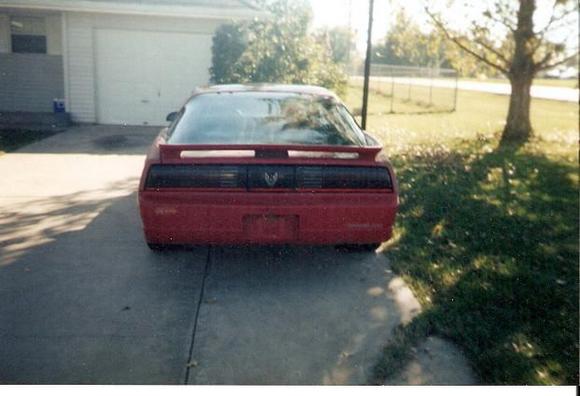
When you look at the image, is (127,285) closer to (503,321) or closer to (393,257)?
(393,257)

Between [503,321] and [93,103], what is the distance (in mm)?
11158

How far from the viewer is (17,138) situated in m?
9.92

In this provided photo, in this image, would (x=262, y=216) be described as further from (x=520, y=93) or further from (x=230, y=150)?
(x=520, y=93)

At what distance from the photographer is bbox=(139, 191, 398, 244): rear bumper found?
147 inches

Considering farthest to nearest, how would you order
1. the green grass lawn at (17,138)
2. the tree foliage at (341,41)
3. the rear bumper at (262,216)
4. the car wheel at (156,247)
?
1. the tree foliage at (341,41)
2. the green grass lawn at (17,138)
3. the car wheel at (156,247)
4. the rear bumper at (262,216)

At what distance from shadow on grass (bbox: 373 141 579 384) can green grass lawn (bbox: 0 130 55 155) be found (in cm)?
627

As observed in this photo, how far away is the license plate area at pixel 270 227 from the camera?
148 inches

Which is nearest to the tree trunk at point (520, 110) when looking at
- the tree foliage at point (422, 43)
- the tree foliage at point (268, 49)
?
the tree foliage at point (422, 43)

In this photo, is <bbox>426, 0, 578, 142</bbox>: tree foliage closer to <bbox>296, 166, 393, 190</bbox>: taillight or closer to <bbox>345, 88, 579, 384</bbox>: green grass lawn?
<bbox>345, 88, 579, 384</bbox>: green grass lawn

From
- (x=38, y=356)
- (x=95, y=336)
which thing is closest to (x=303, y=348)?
(x=95, y=336)

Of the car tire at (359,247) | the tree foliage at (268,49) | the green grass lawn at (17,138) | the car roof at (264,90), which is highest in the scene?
the tree foliage at (268,49)

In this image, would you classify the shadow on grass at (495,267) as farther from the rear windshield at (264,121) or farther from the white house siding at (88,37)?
the white house siding at (88,37)

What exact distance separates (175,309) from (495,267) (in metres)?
2.51

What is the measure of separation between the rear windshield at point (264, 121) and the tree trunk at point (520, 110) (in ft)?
25.4
